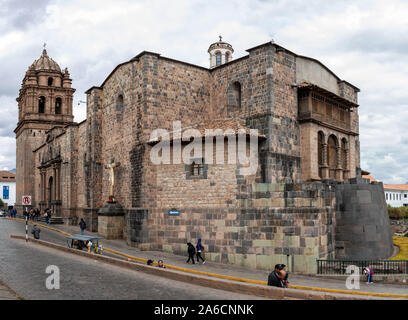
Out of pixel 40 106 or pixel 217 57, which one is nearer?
pixel 217 57

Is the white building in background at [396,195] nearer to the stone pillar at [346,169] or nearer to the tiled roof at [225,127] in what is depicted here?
the stone pillar at [346,169]

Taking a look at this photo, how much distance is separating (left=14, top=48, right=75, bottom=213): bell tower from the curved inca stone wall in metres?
42.0

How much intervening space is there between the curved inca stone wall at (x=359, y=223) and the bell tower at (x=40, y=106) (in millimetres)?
41980

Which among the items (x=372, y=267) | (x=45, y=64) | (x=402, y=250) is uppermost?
(x=45, y=64)

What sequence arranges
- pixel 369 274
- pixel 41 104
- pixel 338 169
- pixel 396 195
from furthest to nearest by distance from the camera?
pixel 396 195 < pixel 41 104 < pixel 338 169 < pixel 369 274

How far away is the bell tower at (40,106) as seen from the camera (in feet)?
172

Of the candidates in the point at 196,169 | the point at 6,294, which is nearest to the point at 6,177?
the point at 196,169

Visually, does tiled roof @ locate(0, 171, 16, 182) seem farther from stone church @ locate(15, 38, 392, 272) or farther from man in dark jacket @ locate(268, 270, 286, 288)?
man in dark jacket @ locate(268, 270, 286, 288)

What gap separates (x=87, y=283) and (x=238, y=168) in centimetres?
1018

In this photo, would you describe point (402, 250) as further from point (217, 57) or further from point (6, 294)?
point (217, 57)

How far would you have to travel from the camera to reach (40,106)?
5453 centimetres

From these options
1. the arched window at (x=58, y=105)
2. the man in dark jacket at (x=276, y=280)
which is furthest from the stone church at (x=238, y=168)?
the arched window at (x=58, y=105)

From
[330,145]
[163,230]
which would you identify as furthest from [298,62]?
[163,230]

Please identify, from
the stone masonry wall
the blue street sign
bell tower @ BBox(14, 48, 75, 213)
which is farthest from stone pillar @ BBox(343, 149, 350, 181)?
bell tower @ BBox(14, 48, 75, 213)
